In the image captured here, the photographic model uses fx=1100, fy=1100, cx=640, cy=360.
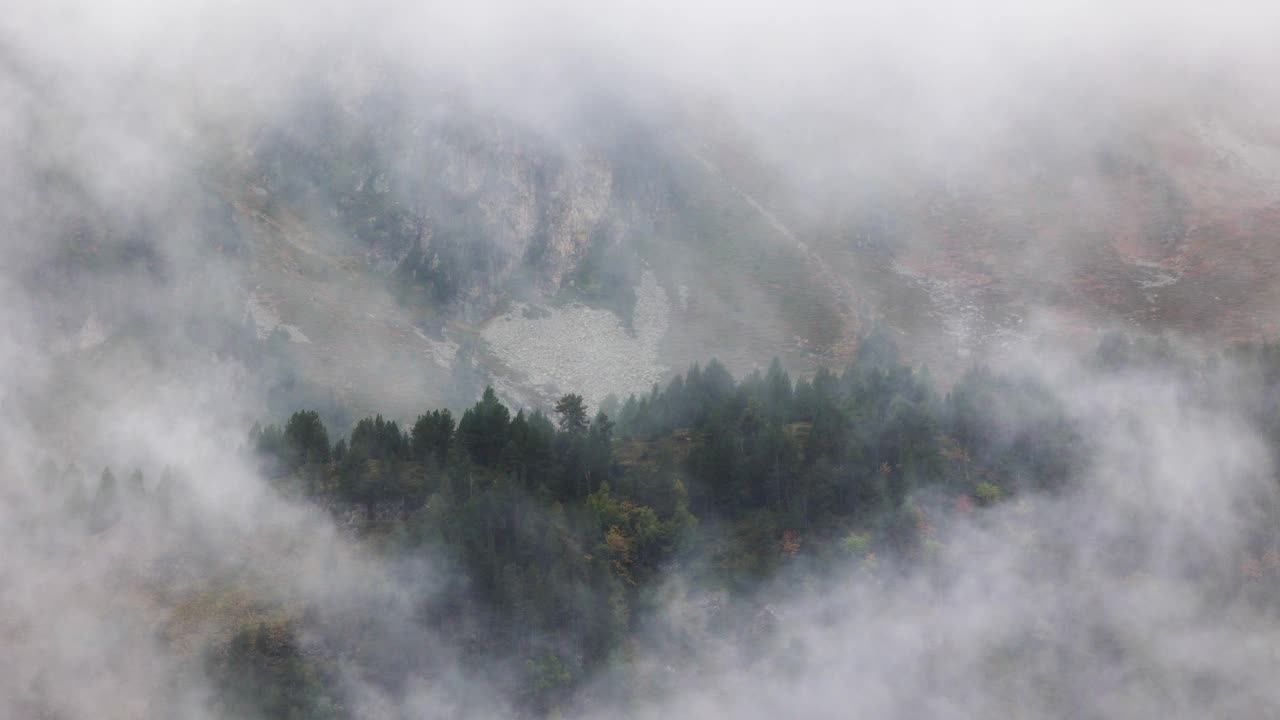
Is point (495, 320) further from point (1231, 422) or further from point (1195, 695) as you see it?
point (1195, 695)

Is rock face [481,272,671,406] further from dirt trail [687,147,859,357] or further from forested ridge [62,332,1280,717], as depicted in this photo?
forested ridge [62,332,1280,717]

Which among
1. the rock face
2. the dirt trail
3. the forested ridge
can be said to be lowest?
the forested ridge

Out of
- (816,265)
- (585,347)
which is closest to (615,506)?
(585,347)

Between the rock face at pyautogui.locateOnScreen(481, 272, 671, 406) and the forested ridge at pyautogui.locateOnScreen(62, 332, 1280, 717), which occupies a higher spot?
the rock face at pyautogui.locateOnScreen(481, 272, 671, 406)

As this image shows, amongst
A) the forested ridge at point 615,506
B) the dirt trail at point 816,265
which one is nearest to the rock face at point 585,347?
the dirt trail at point 816,265

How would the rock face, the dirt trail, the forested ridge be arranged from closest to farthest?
the forested ridge → the rock face → the dirt trail

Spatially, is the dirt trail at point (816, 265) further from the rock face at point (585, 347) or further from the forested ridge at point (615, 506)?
the forested ridge at point (615, 506)

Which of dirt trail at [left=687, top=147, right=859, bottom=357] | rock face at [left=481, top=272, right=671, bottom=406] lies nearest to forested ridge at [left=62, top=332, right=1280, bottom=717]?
rock face at [left=481, top=272, right=671, bottom=406]

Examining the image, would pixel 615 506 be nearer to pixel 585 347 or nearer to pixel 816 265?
pixel 585 347

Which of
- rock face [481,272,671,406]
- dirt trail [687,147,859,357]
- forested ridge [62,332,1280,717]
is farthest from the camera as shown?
dirt trail [687,147,859,357]
